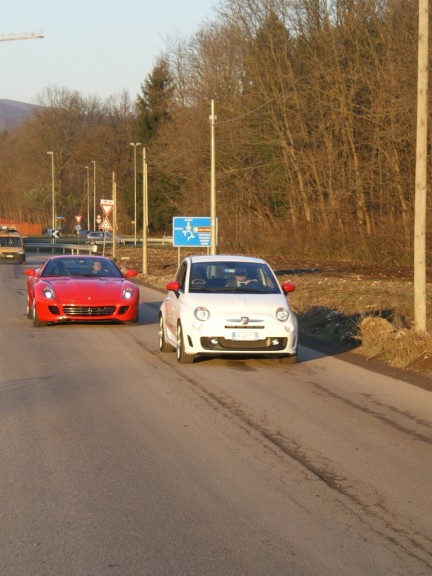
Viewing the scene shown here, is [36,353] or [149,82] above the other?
[149,82]

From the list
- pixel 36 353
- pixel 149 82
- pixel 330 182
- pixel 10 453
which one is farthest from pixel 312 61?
pixel 149 82

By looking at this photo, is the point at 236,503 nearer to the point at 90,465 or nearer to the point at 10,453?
the point at 90,465

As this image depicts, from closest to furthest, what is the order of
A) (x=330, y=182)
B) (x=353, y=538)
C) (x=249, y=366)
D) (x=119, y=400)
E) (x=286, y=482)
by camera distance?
(x=353, y=538) < (x=286, y=482) < (x=119, y=400) < (x=249, y=366) < (x=330, y=182)

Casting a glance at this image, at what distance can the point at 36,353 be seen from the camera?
598 inches

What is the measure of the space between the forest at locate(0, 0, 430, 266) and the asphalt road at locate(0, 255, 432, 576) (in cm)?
2852

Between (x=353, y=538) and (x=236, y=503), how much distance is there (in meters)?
1.01

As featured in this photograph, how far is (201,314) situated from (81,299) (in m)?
5.05

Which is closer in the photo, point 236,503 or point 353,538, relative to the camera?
point 353,538

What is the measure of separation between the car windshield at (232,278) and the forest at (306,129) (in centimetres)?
2454

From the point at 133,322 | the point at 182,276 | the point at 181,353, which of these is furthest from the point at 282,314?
the point at 133,322

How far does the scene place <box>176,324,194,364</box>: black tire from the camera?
14000 millimetres

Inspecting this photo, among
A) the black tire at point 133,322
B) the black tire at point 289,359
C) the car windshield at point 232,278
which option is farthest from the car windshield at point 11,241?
the black tire at point 289,359

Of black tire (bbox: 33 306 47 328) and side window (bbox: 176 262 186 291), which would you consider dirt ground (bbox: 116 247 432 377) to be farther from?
black tire (bbox: 33 306 47 328)

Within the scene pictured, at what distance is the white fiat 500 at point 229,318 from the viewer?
13664 millimetres
